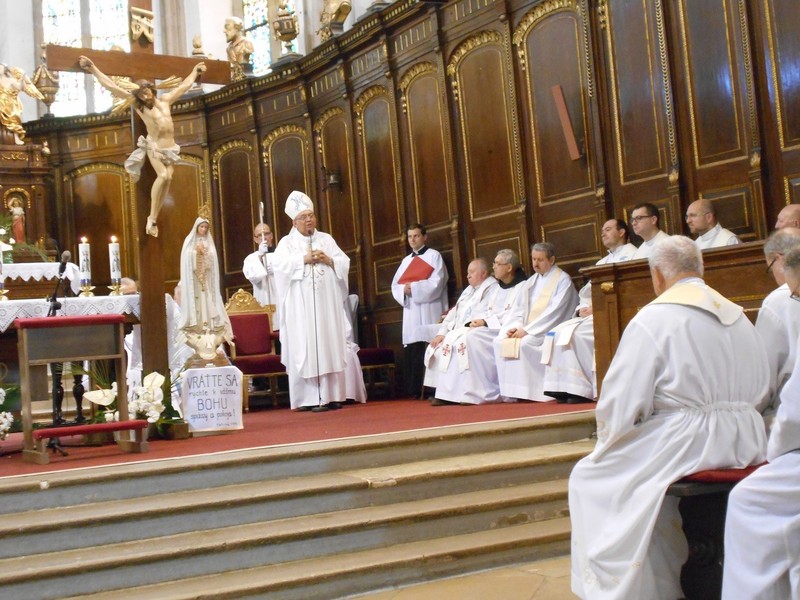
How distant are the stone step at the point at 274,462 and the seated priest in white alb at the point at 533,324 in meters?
2.08

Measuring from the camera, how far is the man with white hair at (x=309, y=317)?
9.14m

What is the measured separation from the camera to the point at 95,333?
6.09 meters

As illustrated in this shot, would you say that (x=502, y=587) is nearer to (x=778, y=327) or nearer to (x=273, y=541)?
(x=273, y=541)

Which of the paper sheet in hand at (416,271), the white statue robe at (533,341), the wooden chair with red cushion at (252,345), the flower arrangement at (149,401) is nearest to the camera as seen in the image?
the flower arrangement at (149,401)

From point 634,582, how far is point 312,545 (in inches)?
69.5

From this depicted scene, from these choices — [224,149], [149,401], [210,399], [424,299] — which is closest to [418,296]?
[424,299]

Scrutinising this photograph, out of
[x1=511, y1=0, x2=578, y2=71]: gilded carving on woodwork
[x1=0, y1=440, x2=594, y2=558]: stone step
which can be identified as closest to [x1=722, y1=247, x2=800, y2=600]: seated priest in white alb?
[x1=0, y1=440, x2=594, y2=558]: stone step

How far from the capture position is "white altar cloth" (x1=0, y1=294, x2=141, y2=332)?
23.5 feet

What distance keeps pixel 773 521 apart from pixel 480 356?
5692 millimetres

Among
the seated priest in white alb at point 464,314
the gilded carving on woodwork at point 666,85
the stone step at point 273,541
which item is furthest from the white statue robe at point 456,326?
the stone step at point 273,541

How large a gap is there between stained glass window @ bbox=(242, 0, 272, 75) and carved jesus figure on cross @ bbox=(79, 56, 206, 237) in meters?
7.28

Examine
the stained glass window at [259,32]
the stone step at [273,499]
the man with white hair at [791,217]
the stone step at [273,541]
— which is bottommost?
the stone step at [273,541]

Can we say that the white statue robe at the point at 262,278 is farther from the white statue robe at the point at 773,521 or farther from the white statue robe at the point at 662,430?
the white statue robe at the point at 773,521

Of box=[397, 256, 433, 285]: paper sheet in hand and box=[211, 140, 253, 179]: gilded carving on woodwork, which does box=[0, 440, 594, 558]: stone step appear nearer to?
box=[397, 256, 433, 285]: paper sheet in hand
